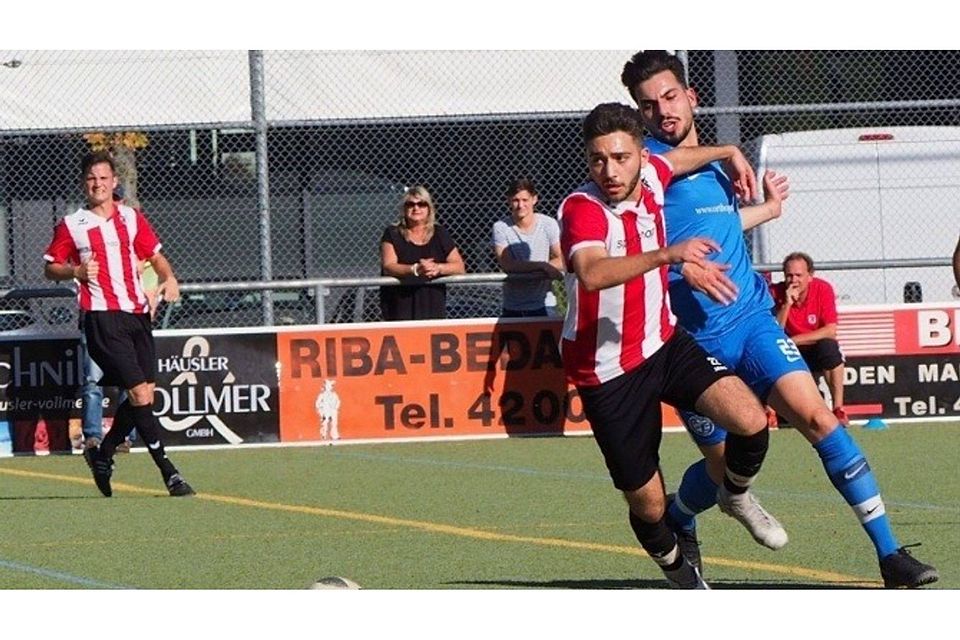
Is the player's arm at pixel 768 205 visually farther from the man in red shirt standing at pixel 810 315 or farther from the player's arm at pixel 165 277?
the man in red shirt standing at pixel 810 315

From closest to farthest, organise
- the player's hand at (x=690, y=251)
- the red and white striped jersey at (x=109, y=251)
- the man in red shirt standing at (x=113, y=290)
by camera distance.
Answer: the player's hand at (x=690, y=251), the man in red shirt standing at (x=113, y=290), the red and white striped jersey at (x=109, y=251)

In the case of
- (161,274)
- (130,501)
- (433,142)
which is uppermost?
(433,142)

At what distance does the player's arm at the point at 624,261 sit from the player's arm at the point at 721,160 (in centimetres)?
75

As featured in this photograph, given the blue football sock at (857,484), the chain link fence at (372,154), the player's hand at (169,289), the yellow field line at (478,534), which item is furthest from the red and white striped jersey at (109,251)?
the blue football sock at (857,484)

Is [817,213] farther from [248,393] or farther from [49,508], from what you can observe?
[49,508]

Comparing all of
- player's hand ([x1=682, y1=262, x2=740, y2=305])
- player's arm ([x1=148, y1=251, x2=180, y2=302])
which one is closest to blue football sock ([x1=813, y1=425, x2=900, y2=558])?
player's hand ([x1=682, y1=262, x2=740, y2=305])

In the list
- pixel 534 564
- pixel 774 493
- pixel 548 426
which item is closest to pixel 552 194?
pixel 548 426

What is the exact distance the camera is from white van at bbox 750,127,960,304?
1791 centimetres

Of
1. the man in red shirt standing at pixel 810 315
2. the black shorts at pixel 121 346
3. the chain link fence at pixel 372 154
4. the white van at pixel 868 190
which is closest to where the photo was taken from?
the black shorts at pixel 121 346

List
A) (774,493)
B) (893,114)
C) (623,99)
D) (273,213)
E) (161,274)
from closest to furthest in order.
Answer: (774,493)
(161,274)
(623,99)
(273,213)
(893,114)

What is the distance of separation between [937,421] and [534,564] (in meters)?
8.43

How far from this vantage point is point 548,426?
15.9 metres

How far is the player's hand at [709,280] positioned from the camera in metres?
6.86

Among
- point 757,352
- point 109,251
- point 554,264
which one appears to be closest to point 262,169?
point 554,264
